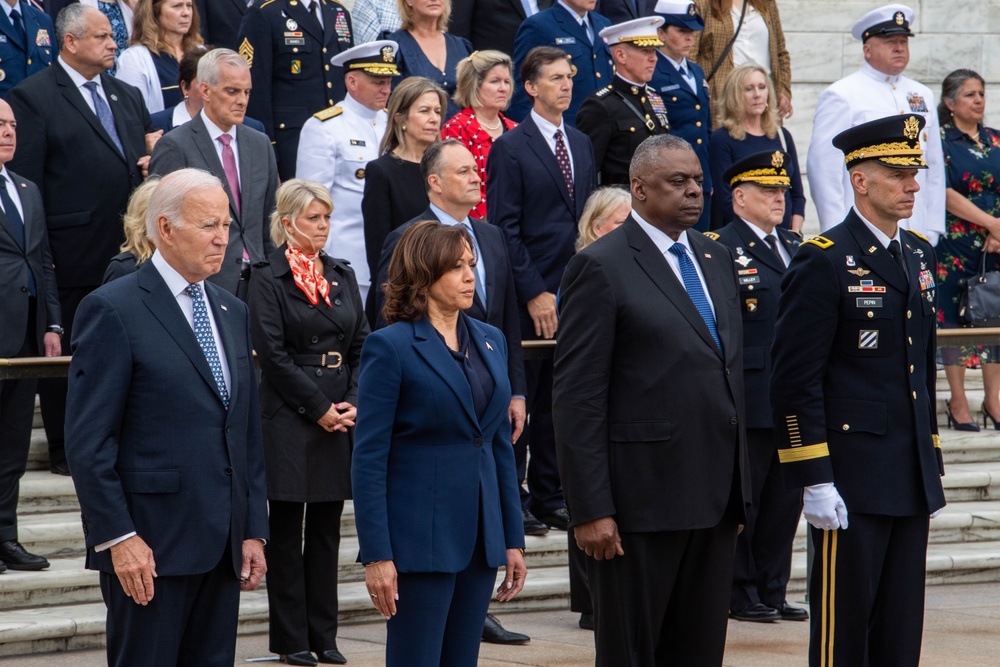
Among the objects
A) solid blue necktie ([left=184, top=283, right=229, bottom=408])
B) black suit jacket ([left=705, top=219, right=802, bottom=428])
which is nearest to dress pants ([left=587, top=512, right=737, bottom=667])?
solid blue necktie ([left=184, top=283, right=229, bottom=408])

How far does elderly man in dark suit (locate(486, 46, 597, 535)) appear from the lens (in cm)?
795

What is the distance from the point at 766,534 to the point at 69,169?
13.9 feet

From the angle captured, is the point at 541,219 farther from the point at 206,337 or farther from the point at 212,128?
the point at 206,337

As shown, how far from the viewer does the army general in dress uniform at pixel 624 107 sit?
8.87 m

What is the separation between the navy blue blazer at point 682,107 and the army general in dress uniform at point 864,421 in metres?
4.32

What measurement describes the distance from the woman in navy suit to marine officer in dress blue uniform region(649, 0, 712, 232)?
15.8 feet

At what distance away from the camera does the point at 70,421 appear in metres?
4.33

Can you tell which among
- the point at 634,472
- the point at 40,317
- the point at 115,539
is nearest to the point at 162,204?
the point at 115,539

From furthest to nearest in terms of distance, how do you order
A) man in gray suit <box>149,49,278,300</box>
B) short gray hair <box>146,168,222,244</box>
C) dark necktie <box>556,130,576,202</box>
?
dark necktie <box>556,130,576,202</box> → man in gray suit <box>149,49,278,300</box> → short gray hair <box>146,168,222,244</box>

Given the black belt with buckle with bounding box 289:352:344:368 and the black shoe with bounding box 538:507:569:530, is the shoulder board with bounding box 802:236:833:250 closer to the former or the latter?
the black belt with buckle with bounding box 289:352:344:368

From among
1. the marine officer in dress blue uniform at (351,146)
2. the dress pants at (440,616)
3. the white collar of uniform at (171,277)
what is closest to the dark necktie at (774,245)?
the marine officer in dress blue uniform at (351,146)

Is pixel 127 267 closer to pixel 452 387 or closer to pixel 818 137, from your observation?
pixel 452 387

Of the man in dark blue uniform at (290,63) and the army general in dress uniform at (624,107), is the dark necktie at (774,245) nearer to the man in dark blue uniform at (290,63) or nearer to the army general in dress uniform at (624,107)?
the army general in dress uniform at (624,107)

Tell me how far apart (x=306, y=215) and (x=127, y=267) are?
2.78ft
